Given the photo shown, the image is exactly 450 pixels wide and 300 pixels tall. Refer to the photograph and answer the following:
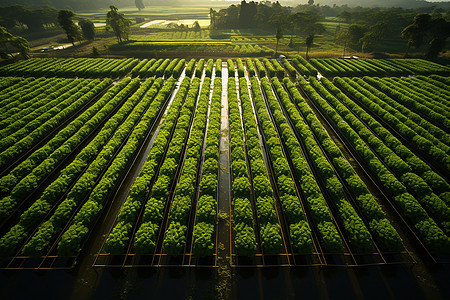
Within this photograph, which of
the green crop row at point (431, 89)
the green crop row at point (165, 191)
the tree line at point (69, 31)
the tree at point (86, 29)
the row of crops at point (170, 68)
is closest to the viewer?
the green crop row at point (165, 191)

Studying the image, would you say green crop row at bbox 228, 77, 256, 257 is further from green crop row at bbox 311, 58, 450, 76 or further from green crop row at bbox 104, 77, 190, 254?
→ green crop row at bbox 311, 58, 450, 76

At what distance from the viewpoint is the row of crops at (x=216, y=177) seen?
61.2ft

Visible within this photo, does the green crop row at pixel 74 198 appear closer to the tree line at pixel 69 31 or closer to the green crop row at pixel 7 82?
the green crop row at pixel 7 82

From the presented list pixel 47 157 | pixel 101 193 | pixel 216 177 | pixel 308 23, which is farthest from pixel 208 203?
pixel 308 23

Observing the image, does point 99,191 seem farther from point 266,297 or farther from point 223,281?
point 266,297

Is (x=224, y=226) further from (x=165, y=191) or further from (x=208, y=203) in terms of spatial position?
(x=165, y=191)

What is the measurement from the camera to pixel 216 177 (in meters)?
24.5

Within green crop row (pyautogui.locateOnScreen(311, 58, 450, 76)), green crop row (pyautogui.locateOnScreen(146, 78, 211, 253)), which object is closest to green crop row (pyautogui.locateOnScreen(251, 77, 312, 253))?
green crop row (pyautogui.locateOnScreen(146, 78, 211, 253))

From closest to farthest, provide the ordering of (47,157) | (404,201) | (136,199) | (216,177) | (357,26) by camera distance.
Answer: (404,201) → (136,199) → (216,177) → (47,157) → (357,26)

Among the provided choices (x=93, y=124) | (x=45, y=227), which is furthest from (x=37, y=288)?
(x=93, y=124)

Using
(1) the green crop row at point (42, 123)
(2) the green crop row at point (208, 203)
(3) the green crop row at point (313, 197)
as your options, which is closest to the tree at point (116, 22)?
(1) the green crop row at point (42, 123)

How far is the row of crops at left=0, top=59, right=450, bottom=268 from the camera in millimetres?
18641

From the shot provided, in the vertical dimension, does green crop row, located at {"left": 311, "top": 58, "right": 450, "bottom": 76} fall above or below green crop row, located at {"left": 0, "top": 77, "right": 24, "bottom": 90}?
above

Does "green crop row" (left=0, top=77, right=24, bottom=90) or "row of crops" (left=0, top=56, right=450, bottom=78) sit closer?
"green crop row" (left=0, top=77, right=24, bottom=90)
